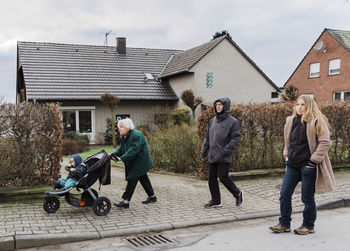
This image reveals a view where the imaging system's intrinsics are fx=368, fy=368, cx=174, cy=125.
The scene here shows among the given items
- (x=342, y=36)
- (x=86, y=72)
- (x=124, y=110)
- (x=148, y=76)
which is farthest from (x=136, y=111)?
(x=342, y=36)

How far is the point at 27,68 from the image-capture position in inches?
894

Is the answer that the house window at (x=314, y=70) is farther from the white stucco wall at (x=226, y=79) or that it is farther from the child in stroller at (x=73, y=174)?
the child in stroller at (x=73, y=174)

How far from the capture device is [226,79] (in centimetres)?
2492

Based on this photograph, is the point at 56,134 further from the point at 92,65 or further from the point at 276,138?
the point at 92,65

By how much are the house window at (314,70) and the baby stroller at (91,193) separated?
2888 cm

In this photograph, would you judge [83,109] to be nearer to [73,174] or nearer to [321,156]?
[73,174]

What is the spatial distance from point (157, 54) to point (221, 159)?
23043mm

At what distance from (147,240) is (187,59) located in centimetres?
2111

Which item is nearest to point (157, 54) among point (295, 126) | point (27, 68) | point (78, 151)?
point (27, 68)

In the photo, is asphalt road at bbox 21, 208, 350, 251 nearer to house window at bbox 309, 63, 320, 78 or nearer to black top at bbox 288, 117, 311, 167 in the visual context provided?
black top at bbox 288, 117, 311, 167

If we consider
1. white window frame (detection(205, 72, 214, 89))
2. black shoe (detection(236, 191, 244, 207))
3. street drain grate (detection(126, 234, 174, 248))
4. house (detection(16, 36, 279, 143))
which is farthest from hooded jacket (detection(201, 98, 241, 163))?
white window frame (detection(205, 72, 214, 89))

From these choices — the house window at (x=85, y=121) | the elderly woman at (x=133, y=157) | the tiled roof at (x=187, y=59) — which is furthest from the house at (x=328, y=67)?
the elderly woman at (x=133, y=157)

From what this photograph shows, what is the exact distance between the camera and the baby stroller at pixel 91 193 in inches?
237

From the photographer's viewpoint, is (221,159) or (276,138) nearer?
(221,159)
